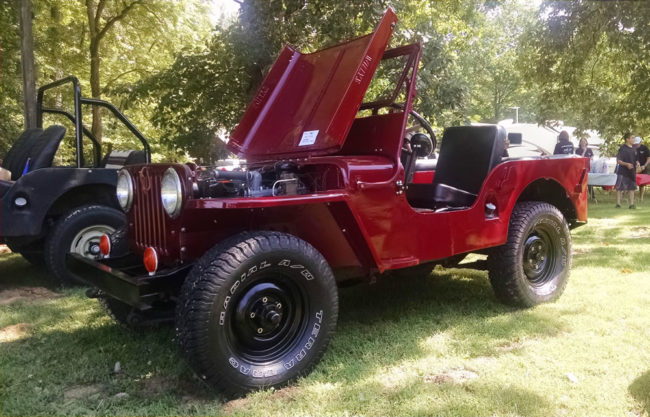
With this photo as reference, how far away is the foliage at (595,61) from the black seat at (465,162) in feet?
5.83

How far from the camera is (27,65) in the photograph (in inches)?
314

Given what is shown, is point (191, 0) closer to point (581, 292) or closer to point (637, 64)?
point (637, 64)

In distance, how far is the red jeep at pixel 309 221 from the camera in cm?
277

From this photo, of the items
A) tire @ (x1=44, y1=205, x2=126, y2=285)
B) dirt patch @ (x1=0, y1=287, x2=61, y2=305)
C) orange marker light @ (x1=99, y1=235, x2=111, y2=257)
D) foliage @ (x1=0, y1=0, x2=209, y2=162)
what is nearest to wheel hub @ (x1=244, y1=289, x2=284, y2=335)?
orange marker light @ (x1=99, y1=235, x2=111, y2=257)

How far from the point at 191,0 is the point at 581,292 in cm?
1408

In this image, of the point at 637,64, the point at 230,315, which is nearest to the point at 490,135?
the point at 230,315

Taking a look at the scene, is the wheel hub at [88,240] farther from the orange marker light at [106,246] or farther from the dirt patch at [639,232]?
the dirt patch at [639,232]

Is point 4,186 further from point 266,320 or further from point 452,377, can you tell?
point 452,377

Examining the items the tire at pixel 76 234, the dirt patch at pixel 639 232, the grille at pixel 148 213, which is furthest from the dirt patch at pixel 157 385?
the dirt patch at pixel 639 232

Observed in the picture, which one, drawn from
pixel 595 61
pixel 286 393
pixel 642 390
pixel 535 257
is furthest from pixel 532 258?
pixel 595 61

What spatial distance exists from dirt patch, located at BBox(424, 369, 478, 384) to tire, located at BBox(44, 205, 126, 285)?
132 inches

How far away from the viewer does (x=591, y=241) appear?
7465 millimetres

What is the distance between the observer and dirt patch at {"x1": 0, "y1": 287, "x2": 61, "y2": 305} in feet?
16.0

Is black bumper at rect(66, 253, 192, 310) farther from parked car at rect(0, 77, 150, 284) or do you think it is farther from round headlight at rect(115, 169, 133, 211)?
parked car at rect(0, 77, 150, 284)
